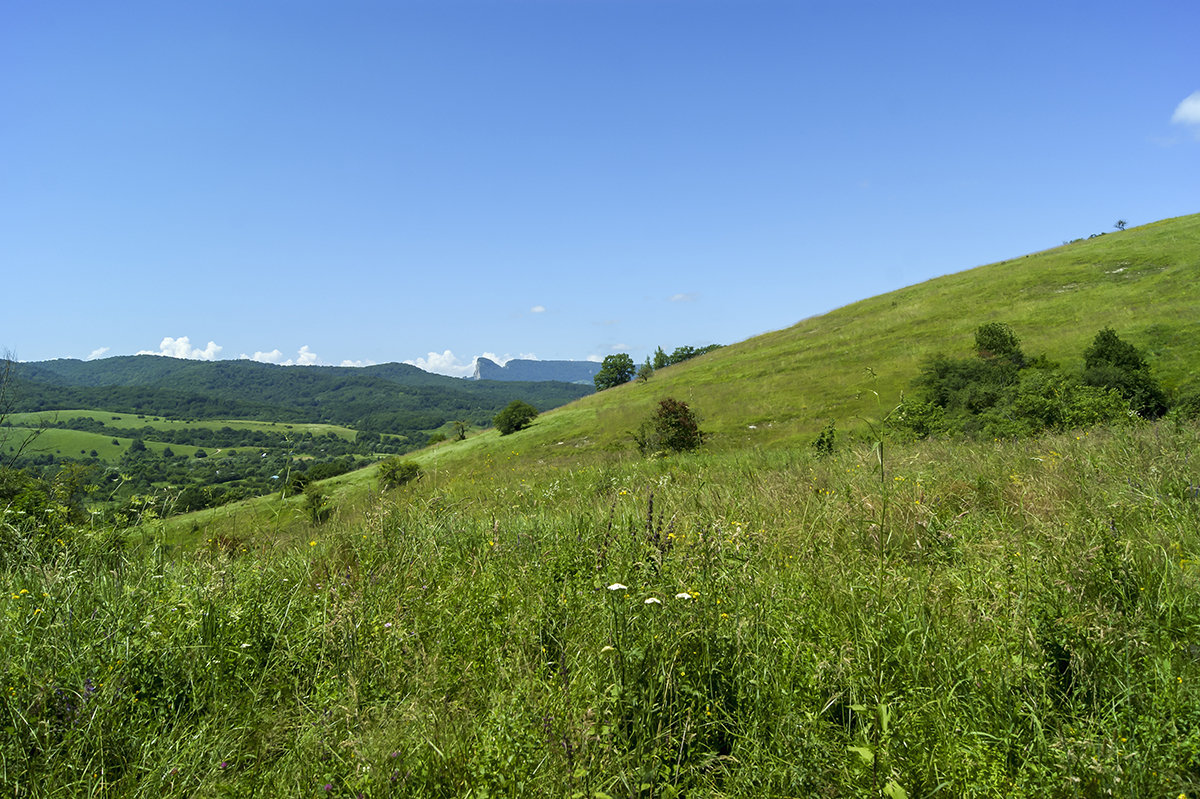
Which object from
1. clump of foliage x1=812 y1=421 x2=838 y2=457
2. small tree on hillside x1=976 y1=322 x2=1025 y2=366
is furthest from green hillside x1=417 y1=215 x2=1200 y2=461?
clump of foliage x1=812 y1=421 x2=838 y2=457

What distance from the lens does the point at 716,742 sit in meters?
2.55

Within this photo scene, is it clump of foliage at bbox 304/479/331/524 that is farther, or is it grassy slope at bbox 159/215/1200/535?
grassy slope at bbox 159/215/1200/535

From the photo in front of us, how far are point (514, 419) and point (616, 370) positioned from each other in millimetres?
45570

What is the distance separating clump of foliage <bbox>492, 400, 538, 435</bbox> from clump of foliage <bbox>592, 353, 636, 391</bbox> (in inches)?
1605

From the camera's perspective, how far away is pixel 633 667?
2660mm

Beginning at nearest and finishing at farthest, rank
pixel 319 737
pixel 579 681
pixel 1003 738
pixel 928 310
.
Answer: pixel 1003 738 → pixel 319 737 → pixel 579 681 → pixel 928 310

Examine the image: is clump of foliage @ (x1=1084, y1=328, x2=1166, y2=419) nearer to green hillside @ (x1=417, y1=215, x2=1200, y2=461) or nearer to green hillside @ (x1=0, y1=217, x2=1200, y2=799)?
green hillside @ (x1=417, y1=215, x2=1200, y2=461)

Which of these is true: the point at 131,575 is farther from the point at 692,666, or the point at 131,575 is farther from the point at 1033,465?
the point at 1033,465

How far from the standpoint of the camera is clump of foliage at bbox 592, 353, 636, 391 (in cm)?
10212

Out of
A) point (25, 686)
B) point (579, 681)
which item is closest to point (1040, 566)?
point (579, 681)

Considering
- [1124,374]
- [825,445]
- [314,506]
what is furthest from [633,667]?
[1124,374]

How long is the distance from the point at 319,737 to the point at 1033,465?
7.35 meters

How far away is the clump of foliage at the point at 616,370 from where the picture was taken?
335 ft

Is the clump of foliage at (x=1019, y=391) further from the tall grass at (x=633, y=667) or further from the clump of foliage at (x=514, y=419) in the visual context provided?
the clump of foliage at (x=514, y=419)
